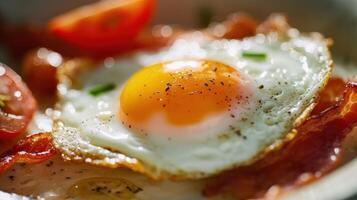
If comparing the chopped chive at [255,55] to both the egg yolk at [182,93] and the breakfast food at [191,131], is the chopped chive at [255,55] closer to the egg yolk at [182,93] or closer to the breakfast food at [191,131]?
the breakfast food at [191,131]

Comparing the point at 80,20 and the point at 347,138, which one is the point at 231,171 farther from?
the point at 80,20

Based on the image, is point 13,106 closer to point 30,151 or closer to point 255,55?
point 30,151

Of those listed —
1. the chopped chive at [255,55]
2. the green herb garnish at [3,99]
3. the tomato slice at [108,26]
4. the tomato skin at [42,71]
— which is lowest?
the green herb garnish at [3,99]

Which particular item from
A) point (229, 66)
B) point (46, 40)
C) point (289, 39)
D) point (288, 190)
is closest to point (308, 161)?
point (288, 190)

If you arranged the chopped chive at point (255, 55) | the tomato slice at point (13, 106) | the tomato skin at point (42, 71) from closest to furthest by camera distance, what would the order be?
the tomato slice at point (13, 106) → the chopped chive at point (255, 55) → the tomato skin at point (42, 71)

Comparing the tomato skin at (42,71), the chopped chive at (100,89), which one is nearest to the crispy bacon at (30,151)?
the chopped chive at (100,89)
